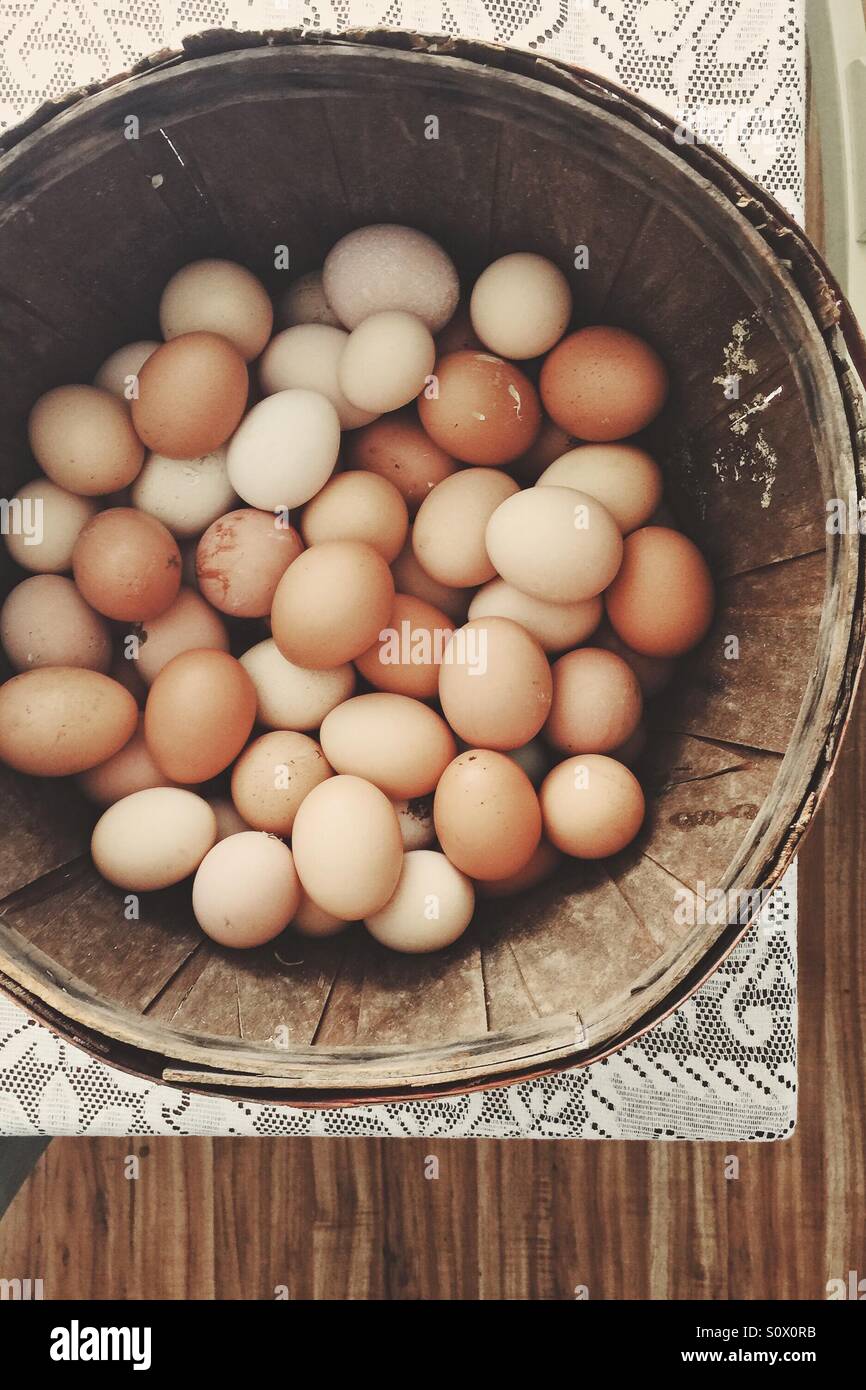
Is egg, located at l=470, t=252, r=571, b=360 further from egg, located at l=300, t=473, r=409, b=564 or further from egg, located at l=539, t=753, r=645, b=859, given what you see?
egg, located at l=539, t=753, r=645, b=859

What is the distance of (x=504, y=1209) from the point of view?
92 centimetres

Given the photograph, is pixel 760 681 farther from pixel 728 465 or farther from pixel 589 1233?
pixel 589 1233

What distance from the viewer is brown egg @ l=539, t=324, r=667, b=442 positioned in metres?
0.69

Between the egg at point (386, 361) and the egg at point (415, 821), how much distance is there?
302mm

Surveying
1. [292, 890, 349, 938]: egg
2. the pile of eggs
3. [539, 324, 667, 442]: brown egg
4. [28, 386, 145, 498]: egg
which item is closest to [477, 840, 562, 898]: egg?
the pile of eggs

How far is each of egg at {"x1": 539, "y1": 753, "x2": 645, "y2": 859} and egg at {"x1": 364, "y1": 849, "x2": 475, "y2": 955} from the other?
0.08m

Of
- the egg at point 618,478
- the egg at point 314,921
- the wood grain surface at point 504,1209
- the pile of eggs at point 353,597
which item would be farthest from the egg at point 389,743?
the wood grain surface at point 504,1209

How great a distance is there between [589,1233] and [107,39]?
111cm

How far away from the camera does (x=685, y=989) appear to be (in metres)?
0.55

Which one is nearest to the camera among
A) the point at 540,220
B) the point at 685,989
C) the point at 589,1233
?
the point at 685,989

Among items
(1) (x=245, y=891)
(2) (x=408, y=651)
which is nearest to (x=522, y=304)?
(2) (x=408, y=651)

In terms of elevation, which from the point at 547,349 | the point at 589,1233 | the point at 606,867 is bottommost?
the point at 589,1233

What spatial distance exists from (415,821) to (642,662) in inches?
8.5

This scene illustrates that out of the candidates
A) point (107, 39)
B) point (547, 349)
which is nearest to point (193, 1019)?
point (547, 349)
